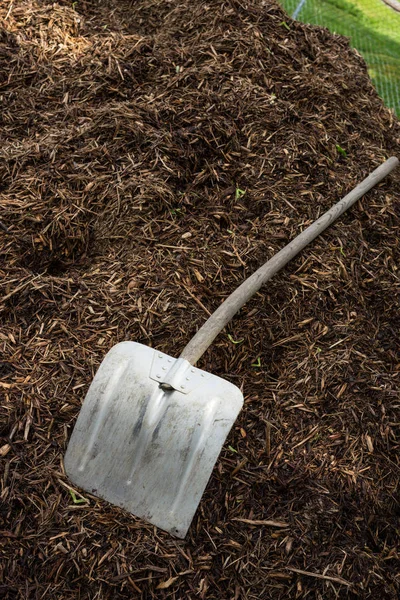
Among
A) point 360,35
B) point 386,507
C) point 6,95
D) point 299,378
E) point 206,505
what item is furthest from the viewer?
point 360,35

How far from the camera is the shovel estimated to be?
2.53 meters

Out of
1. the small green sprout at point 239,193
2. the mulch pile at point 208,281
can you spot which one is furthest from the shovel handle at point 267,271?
the small green sprout at point 239,193

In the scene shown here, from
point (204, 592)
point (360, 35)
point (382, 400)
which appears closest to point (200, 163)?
point (382, 400)

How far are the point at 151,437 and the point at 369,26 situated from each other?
18.5 ft

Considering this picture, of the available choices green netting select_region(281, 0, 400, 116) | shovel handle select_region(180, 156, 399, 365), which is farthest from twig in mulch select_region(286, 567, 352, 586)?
green netting select_region(281, 0, 400, 116)

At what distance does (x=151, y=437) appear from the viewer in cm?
259

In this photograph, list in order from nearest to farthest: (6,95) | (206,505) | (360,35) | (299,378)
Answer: (206,505) → (299,378) → (6,95) → (360,35)

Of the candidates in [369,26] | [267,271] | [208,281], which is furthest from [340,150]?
[369,26]

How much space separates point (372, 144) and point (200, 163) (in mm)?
1372

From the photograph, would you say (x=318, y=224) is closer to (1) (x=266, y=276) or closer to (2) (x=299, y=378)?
(1) (x=266, y=276)

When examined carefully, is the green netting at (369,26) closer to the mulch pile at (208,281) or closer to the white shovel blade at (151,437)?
the mulch pile at (208,281)

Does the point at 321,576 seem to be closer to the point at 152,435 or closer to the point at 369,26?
the point at 152,435

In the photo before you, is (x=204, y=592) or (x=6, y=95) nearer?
(x=204, y=592)

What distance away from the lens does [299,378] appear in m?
3.26
